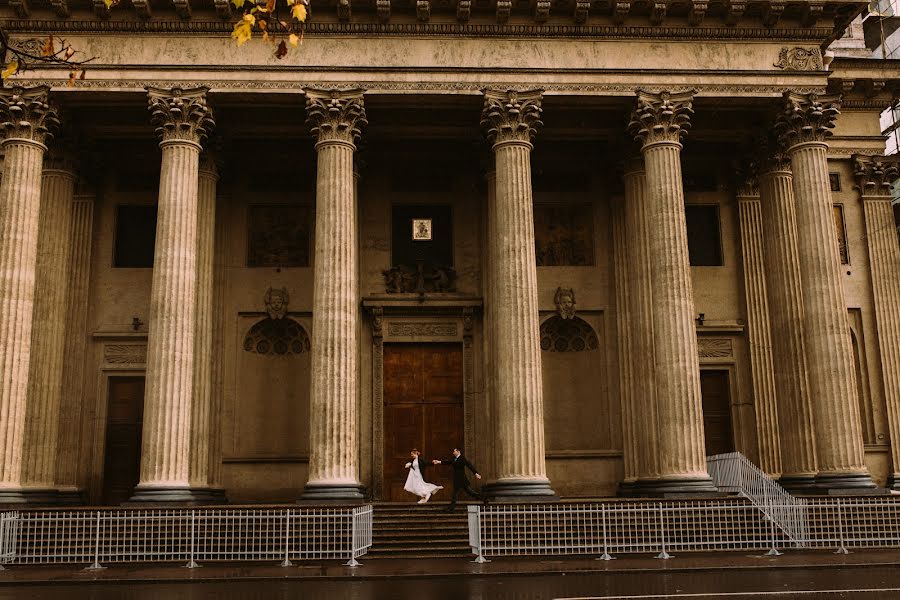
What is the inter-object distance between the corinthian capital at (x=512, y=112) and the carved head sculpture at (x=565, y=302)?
5482 millimetres

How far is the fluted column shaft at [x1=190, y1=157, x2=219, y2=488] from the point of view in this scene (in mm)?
22469

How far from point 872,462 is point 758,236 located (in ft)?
24.5

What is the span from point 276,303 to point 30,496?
26.5 feet

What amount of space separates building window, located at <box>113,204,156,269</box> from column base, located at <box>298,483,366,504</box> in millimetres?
9612

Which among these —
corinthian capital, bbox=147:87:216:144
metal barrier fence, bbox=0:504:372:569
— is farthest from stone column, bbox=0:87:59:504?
corinthian capital, bbox=147:87:216:144

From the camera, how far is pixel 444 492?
24.6 meters

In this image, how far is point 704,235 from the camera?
87.5 feet

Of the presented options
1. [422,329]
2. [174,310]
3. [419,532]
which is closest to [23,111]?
[174,310]

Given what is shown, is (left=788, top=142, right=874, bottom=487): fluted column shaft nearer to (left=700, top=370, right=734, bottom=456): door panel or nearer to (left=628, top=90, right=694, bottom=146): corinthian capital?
(left=628, top=90, right=694, bottom=146): corinthian capital

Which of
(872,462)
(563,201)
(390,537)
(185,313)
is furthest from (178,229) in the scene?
(872,462)

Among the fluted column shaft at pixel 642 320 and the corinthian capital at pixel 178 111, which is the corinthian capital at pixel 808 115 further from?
the corinthian capital at pixel 178 111

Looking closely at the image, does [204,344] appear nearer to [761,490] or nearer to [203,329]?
[203,329]

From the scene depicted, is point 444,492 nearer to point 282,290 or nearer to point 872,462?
point 282,290

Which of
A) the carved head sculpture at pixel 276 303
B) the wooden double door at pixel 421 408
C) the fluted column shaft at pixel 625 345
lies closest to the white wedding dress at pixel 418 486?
the wooden double door at pixel 421 408
